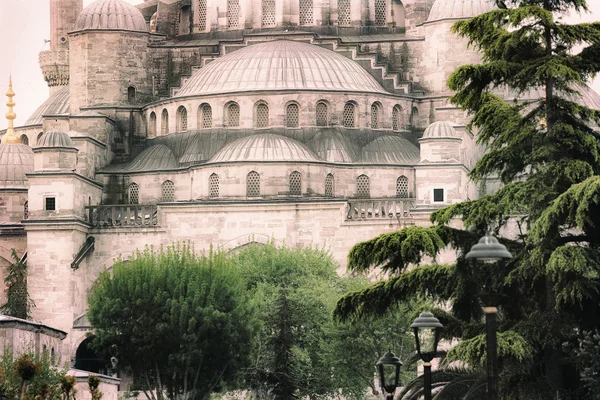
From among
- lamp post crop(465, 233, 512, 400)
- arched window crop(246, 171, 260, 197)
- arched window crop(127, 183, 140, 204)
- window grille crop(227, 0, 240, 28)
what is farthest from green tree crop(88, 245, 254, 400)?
lamp post crop(465, 233, 512, 400)

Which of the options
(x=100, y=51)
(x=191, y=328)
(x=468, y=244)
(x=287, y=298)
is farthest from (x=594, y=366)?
(x=100, y=51)

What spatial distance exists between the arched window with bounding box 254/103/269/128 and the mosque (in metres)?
0.09

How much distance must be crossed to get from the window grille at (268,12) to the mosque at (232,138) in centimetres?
9

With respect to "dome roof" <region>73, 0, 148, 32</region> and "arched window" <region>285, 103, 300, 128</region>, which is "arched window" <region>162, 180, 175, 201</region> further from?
"dome roof" <region>73, 0, 148, 32</region>

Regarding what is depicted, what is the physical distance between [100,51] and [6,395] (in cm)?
5177

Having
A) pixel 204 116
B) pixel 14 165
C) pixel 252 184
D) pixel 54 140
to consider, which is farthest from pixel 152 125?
pixel 252 184

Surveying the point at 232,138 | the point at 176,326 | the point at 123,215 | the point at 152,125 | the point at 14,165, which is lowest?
the point at 176,326

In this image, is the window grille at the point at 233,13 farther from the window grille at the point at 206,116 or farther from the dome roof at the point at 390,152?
the dome roof at the point at 390,152

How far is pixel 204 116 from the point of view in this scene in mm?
95312

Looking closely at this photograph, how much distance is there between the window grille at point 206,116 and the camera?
94.9 meters

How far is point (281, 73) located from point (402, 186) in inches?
310

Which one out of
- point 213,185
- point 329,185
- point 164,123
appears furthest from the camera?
point 164,123

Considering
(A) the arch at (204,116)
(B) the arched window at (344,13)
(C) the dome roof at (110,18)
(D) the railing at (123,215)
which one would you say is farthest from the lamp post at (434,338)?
(B) the arched window at (344,13)

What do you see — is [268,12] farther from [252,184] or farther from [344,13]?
[252,184]
